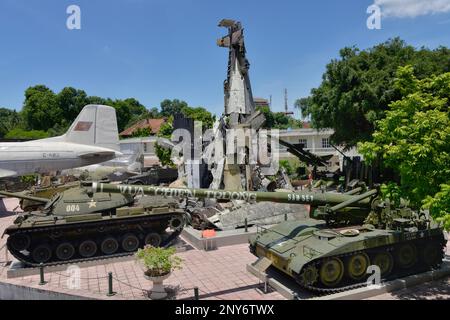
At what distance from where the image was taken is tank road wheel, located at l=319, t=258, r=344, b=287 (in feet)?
30.3

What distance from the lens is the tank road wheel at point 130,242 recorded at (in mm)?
13438

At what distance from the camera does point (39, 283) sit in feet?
36.4

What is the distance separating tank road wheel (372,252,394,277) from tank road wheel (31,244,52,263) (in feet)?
34.5

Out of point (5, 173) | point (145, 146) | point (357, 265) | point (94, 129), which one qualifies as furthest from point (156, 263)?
point (145, 146)

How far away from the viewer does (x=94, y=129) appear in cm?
2575

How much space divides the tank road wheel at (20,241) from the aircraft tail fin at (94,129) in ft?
47.2

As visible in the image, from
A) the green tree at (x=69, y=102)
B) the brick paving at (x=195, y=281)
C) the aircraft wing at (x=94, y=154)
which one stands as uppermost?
the green tree at (x=69, y=102)

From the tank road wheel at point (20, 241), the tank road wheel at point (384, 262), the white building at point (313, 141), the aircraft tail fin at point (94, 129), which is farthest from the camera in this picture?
the white building at point (313, 141)

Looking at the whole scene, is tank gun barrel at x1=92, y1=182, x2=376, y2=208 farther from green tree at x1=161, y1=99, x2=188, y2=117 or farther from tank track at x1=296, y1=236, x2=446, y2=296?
green tree at x1=161, y1=99, x2=188, y2=117

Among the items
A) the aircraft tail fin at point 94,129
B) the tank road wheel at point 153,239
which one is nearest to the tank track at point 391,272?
the tank road wheel at point 153,239

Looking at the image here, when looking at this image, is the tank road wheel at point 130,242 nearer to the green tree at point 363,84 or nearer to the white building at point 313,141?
the green tree at point 363,84

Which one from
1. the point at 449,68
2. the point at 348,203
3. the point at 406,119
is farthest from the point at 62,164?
the point at 449,68

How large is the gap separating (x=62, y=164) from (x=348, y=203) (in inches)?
804
